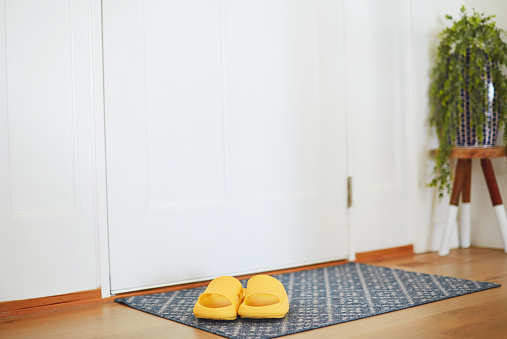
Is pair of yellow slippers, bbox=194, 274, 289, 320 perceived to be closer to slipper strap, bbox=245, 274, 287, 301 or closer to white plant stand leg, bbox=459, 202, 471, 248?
slipper strap, bbox=245, 274, 287, 301

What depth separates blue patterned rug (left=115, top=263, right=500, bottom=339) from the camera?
63.3 inches

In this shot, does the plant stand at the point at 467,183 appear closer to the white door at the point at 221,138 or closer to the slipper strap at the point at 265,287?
the white door at the point at 221,138

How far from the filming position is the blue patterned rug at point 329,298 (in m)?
1.61

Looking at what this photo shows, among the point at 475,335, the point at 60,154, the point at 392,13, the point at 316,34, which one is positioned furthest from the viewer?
the point at 392,13

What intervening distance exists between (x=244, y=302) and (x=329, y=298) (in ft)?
Result: 1.23

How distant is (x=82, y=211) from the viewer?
1925 millimetres

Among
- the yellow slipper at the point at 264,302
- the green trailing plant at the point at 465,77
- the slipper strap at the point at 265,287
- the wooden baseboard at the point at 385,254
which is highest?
the green trailing plant at the point at 465,77

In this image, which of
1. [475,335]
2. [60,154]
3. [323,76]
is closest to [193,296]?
[60,154]

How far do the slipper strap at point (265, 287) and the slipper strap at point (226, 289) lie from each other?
0.12 ft

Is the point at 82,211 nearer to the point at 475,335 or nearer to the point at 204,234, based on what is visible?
the point at 204,234

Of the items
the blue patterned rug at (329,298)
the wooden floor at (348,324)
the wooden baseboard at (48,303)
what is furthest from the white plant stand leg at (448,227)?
the wooden baseboard at (48,303)

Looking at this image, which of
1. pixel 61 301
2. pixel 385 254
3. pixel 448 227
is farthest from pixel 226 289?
pixel 448 227

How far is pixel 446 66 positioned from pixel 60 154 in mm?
1799

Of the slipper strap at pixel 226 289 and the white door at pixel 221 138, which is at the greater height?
the white door at pixel 221 138
